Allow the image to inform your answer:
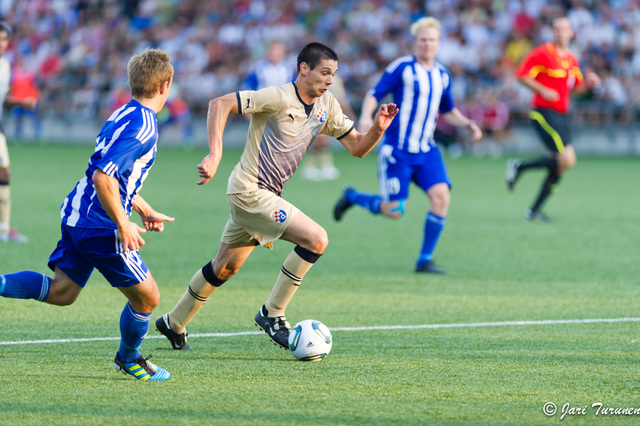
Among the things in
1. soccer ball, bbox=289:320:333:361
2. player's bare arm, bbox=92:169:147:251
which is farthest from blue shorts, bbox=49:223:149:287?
soccer ball, bbox=289:320:333:361

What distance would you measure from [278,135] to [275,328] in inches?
45.7

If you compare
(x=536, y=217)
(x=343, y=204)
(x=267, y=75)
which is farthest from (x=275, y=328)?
(x=267, y=75)

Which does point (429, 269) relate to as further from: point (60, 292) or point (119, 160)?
point (119, 160)

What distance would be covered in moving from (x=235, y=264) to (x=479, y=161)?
18.6 m

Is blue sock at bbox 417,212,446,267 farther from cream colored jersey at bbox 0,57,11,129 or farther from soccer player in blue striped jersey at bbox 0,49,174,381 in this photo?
cream colored jersey at bbox 0,57,11,129

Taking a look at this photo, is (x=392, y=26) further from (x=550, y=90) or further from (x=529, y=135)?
(x=550, y=90)

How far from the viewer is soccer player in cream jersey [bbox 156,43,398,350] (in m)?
5.43

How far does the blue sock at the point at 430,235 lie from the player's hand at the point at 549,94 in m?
3.99

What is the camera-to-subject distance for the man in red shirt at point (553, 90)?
1194 cm

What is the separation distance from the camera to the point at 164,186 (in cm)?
1691

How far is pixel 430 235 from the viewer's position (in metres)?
8.58

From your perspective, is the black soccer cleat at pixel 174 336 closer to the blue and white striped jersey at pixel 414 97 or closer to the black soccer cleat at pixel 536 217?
the blue and white striped jersey at pixel 414 97

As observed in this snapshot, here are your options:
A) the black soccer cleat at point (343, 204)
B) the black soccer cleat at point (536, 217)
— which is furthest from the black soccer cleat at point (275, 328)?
the black soccer cleat at point (536, 217)

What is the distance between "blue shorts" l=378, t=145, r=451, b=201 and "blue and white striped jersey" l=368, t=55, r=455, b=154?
0.23 feet
